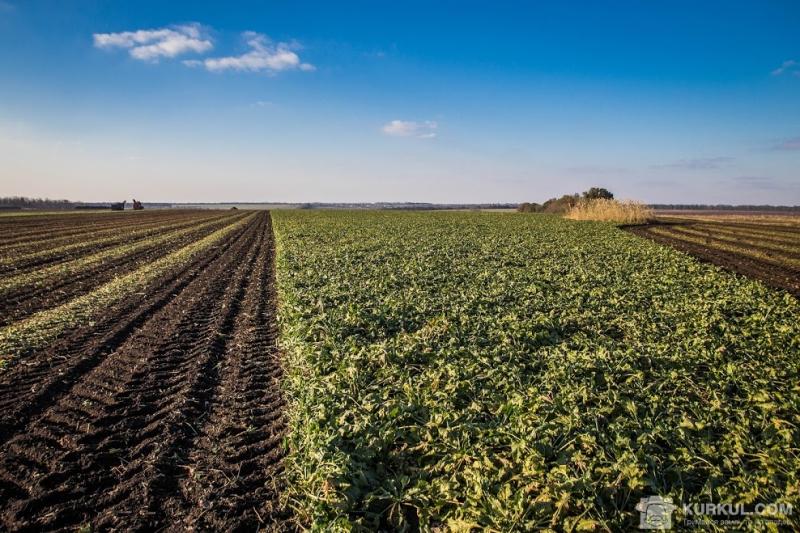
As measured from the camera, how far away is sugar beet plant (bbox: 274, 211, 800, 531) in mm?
4211

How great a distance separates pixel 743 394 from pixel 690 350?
1.66 meters

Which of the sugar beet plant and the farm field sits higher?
the farm field

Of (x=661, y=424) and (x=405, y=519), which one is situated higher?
(x=661, y=424)

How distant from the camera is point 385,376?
6.82m

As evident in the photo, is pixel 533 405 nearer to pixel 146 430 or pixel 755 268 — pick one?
pixel 146 430

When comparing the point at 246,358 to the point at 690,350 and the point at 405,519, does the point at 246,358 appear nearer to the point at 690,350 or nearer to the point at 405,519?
the point at 405,519

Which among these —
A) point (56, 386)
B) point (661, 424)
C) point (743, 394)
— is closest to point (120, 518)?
point (56, 386)

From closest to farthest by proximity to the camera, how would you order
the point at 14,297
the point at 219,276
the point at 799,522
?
the point at 799,522, the point at 14,297, the point at 219,276

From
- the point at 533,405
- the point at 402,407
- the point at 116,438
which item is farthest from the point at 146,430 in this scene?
the point at 533,405

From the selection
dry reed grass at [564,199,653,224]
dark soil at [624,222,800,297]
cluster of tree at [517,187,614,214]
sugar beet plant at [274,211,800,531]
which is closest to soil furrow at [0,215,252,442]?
sugar beet plant at [274,211,800,531]

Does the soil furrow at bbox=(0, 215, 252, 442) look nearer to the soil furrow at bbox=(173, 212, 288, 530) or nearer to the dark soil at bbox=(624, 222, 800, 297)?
the soil furrow at bbox=(173, 212, 288, 530)

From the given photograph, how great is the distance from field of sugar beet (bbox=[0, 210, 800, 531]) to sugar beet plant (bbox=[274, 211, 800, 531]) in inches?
1.1

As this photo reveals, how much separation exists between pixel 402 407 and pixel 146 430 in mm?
3481

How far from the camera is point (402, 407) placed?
5.73 meters
